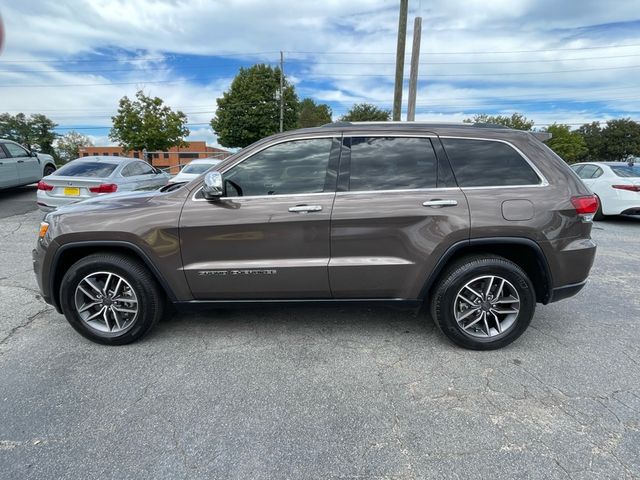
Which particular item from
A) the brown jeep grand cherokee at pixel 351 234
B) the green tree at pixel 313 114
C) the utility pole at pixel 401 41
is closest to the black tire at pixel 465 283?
the brown jeep grand cherokee at pixel 351 234

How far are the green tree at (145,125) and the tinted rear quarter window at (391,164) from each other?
3369 cm

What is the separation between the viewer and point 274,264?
3.01 metres

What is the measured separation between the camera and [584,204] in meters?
3.00

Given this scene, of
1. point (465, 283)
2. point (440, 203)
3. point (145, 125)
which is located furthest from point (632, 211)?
point (145, 125)

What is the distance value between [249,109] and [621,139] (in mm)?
61462

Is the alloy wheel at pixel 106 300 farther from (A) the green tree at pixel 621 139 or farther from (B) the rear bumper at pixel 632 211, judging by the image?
(A) the green tree at pixel 621 139

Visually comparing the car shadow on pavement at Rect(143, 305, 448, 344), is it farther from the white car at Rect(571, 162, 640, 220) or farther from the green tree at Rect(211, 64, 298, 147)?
the green tree at Rect(211, 64, 298, 147)

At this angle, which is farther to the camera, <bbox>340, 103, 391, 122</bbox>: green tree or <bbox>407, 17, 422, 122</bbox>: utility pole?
<bbox>340, 103, 391, 122</bbox>: green tree

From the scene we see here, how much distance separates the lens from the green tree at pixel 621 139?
61000mm

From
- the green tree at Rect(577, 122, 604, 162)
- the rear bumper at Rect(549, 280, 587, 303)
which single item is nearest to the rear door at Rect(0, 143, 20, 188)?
the rear bumper at Rect(549, 280, 587, 303)

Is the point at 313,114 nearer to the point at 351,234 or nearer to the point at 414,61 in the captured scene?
the point at 414,61

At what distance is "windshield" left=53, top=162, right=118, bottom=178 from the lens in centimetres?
767

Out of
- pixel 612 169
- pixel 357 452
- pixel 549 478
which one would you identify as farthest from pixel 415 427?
pixel 612 169

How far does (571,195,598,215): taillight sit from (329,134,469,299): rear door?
2.98 ft
